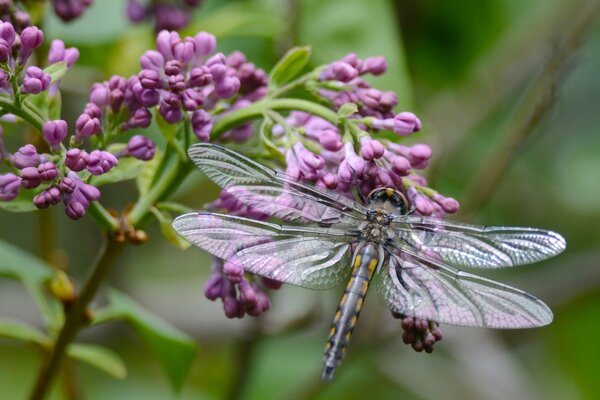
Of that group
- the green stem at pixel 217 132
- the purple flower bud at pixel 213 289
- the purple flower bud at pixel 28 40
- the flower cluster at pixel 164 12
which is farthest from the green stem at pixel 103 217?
the flower cluster at pixel 164 12

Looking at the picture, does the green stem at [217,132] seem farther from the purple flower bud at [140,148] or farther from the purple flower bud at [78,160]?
the purple flower bud at [78,160]

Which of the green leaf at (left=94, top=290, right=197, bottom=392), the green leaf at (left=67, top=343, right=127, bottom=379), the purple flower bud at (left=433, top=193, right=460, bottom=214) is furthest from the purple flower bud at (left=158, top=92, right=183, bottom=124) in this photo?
the green leaf at (left=67, top=343, right=127, bottom=379)

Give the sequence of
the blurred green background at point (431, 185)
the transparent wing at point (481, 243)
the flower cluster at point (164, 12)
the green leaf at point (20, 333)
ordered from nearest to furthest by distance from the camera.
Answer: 1. the transparent wing at point (481, 243)
2. the green leaf at point (20, 333)
3. the flower cluster at point (164, 12)
4. the blurred green background at point (431, 185)

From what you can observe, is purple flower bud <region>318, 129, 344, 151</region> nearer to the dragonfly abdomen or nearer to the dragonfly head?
the dragonfly head

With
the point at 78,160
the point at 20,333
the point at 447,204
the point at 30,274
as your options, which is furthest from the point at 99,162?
the point at 30,274

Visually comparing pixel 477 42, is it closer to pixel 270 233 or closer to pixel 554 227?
pixel 554 227

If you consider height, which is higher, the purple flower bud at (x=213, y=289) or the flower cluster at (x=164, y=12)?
the flower cluster at (x=164, y=12)
